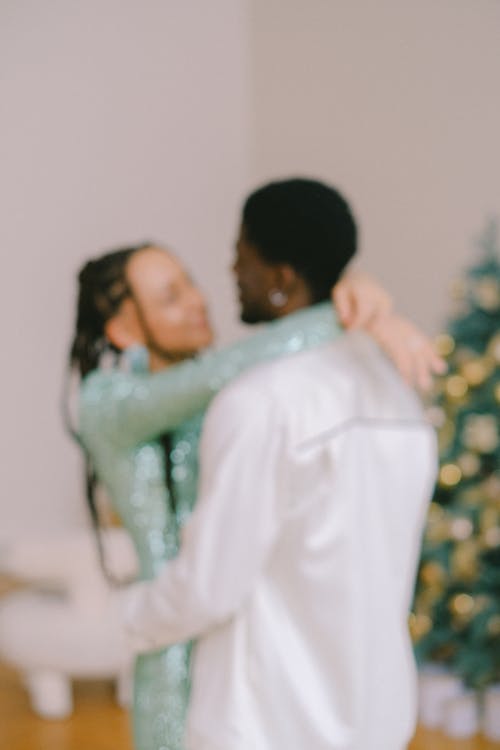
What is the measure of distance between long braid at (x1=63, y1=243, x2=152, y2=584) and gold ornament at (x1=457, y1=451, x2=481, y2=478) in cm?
202

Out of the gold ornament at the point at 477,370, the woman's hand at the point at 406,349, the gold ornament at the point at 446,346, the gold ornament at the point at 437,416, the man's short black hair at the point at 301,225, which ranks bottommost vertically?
the gold ornament at the point at 437,416

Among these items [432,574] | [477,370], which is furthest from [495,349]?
[432,574]

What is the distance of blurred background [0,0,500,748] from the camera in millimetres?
5145

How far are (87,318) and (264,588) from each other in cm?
61

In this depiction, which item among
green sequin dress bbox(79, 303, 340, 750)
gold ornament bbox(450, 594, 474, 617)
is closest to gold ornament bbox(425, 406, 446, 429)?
gold ornament bbox(450, 594, 474, 617)

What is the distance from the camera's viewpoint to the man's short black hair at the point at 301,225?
1.50m

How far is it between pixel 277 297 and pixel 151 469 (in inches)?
13.4

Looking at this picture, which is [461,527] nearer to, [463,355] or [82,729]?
[463,355]

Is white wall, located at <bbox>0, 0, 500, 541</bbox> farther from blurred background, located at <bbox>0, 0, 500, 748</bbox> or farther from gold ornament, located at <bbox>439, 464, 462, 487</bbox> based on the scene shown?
gold ornament, located at <bbox>439, 464, 462, 487</bbox>

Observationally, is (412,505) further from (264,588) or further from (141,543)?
(141,543)

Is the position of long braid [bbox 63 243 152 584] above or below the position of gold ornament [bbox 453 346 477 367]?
above

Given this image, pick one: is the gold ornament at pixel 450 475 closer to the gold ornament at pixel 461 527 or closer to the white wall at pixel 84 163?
the gold ornament at pixel 461 527

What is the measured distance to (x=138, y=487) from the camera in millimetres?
1674

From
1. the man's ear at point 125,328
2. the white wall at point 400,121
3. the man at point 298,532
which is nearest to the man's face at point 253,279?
the man at point 298,532
